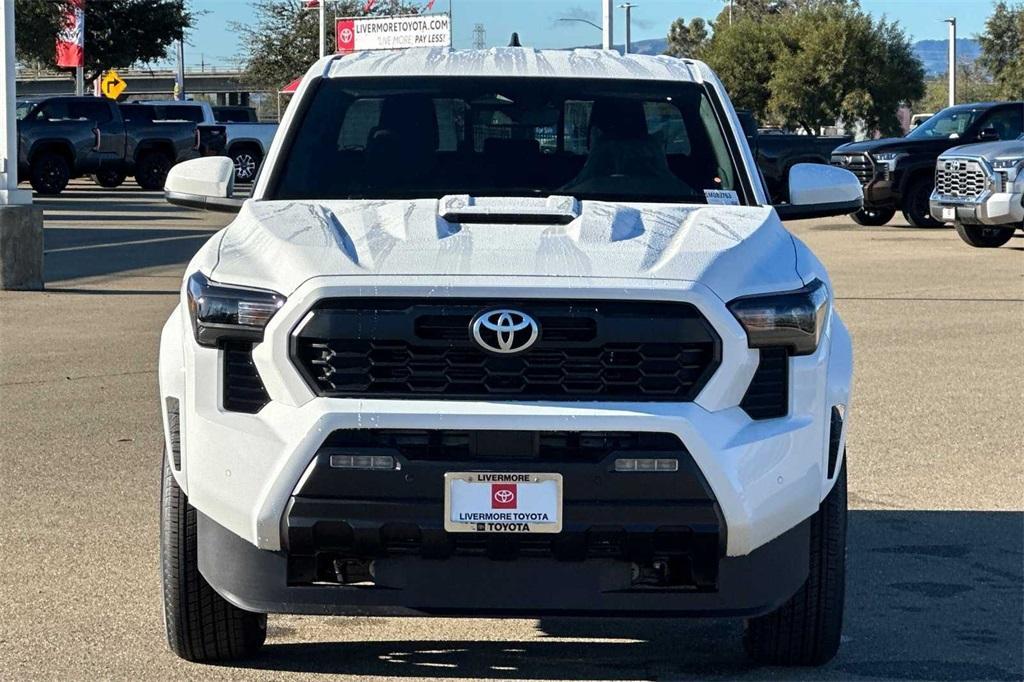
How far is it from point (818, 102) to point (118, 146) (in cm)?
4168

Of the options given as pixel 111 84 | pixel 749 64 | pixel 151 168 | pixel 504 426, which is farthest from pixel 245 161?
pixel 749 64

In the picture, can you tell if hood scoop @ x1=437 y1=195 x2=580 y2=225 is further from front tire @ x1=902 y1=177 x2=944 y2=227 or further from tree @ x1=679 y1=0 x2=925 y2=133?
tree @ x1=679 y1=0 x2=925 y2=133

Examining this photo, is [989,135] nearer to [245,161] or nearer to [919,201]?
[919,201]

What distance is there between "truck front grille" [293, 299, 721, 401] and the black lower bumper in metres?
0.44

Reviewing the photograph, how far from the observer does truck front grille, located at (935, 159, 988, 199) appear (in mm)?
22469

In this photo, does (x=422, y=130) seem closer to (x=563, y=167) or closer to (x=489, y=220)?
(x=563, y=167)

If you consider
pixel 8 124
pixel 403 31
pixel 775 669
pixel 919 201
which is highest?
A: pixel 403 31

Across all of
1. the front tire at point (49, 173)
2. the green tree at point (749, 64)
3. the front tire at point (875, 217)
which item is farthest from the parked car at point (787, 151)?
the green tree at point (749, 64)

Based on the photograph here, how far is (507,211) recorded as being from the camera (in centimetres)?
517

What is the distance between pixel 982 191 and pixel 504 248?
18714 millimetres

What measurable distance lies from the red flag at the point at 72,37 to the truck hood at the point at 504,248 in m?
47.4

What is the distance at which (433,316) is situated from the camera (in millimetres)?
4473

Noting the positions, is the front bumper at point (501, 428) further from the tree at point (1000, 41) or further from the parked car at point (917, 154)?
the tree at point (1000, 41)

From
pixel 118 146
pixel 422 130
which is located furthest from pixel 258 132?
pixel 422 130
